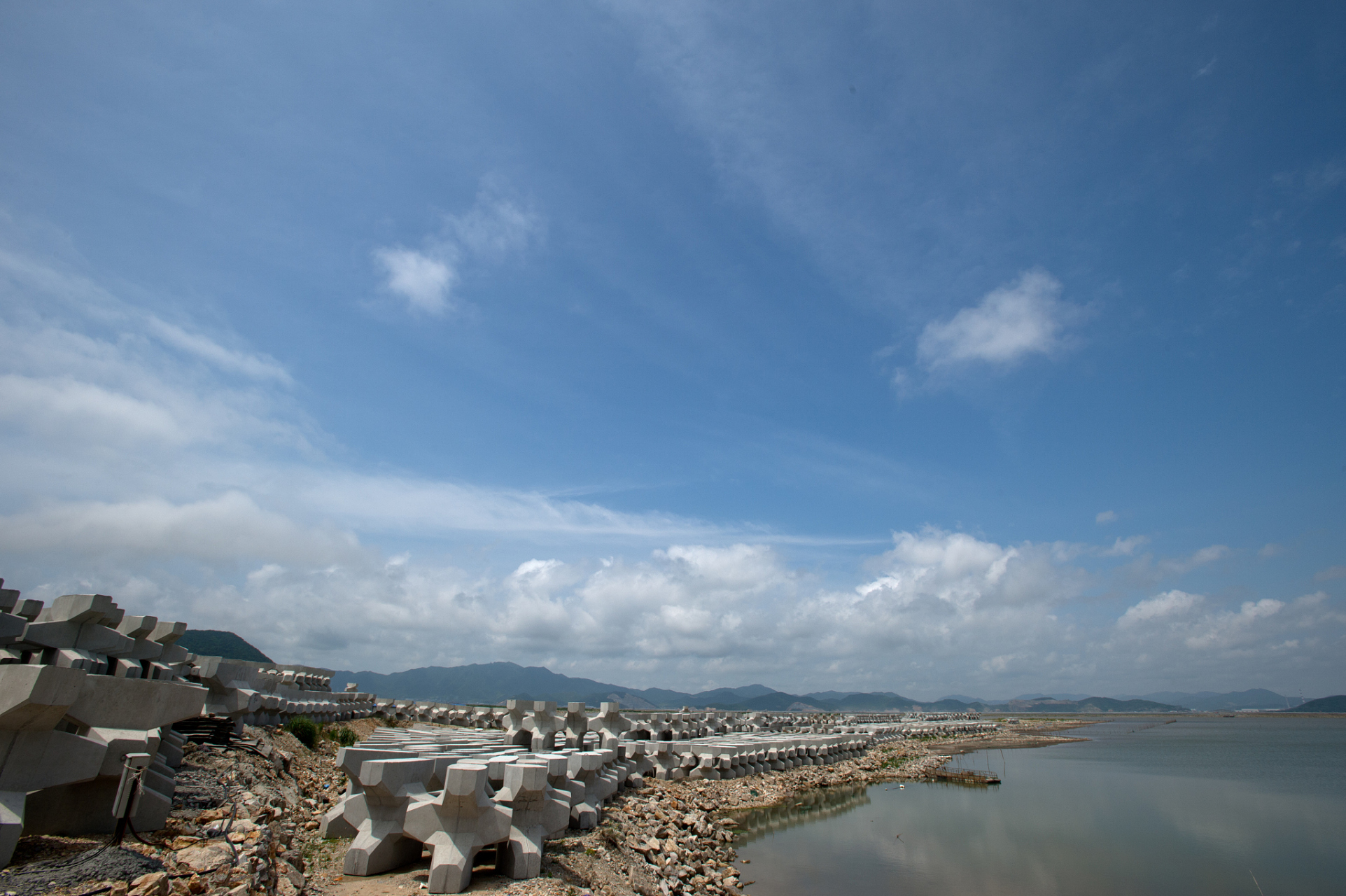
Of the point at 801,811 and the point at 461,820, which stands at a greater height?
the point at 461,820

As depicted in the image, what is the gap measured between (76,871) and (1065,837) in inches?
1171

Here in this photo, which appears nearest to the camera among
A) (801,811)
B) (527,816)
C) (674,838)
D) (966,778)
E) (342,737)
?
(527,816)

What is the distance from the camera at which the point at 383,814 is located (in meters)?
12.0

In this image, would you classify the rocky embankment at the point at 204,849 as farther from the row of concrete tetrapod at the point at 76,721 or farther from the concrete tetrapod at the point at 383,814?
the concrete tetrapod at the point at 383,814

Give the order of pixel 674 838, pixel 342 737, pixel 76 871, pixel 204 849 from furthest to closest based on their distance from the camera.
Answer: pixel 342 737
pixel 674 838
pixel 204 849
pixel 76 871

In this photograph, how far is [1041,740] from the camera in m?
75.7

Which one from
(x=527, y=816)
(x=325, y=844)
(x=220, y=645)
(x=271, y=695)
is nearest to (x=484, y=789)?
(x=527, y=816)

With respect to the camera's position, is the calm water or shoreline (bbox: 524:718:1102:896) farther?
the calm water

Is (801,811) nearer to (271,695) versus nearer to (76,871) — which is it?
(271,695)

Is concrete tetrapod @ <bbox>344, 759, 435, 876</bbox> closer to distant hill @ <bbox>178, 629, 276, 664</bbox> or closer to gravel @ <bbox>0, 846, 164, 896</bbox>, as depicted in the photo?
gravel @ <bbox>0, 846, 164, 896</bbox>

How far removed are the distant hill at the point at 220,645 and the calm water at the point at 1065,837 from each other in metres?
116

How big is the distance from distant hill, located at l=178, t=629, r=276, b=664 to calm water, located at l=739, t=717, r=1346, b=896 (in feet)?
382

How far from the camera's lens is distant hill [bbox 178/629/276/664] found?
116213mm

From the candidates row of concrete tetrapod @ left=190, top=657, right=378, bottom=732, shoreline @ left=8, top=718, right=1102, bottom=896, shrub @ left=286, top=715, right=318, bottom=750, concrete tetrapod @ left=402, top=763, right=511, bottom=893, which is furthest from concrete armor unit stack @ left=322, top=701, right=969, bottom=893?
shrub @ left=286, top=715, right=318, bottom=750
